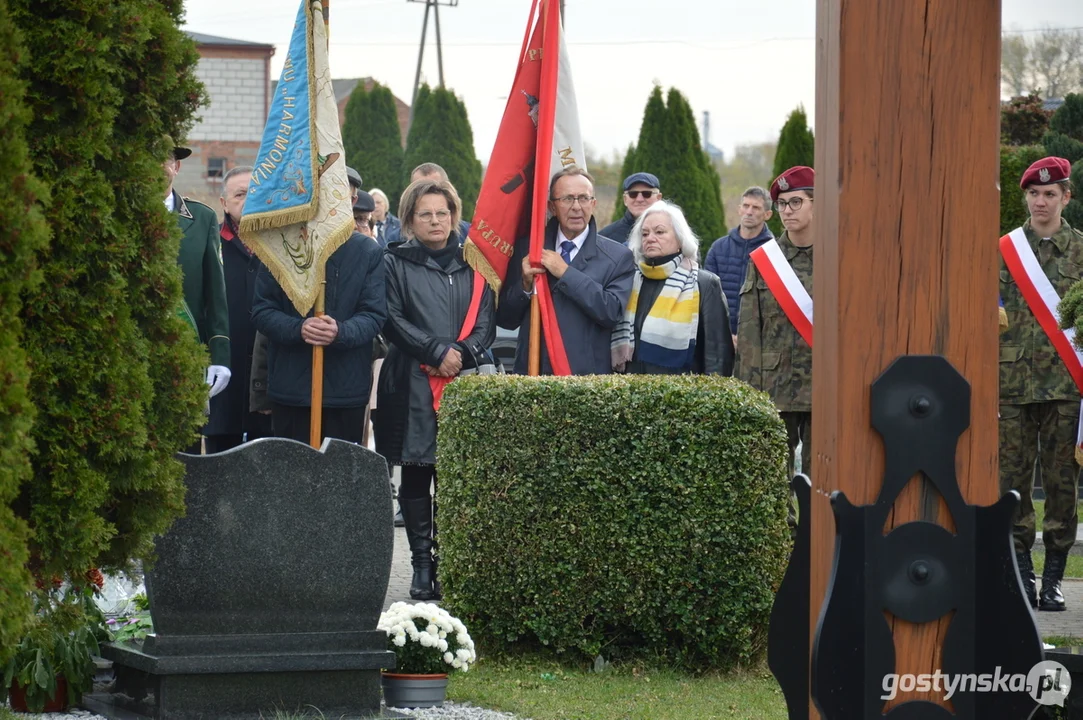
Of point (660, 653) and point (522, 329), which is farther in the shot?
point (522, 329)

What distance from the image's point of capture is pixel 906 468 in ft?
9.08

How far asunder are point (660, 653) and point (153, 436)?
296cm

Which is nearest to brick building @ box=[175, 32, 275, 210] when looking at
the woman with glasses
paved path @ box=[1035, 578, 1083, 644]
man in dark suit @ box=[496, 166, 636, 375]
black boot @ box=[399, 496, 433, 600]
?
the woman with glasses

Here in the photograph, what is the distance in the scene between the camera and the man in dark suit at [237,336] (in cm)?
886

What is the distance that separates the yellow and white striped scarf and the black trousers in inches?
62.4

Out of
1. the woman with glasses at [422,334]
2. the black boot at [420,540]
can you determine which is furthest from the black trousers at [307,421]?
the black boot at [420,540]

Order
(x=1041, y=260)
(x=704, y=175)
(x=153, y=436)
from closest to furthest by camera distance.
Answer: (x=153, y=436) → (x=1041, y=260) → (x=704, y=175)

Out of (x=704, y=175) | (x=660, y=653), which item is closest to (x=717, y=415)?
(x=660, y=653)

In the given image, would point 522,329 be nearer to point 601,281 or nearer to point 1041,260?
point 601,281

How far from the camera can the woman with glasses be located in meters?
8.78

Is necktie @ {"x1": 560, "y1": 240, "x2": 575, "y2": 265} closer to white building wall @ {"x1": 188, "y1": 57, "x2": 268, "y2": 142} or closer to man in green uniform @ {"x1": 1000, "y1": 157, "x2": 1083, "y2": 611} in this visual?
man in green uniform @ {"x1": 1000, "y1": 157, "x2": 1083, "y2": 611}

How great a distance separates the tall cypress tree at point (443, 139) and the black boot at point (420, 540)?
32.6m

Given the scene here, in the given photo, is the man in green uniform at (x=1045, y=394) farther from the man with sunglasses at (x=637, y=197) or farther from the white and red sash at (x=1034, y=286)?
the man with sunglasses at (x=637, y=197)

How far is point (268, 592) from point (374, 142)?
39289mm
